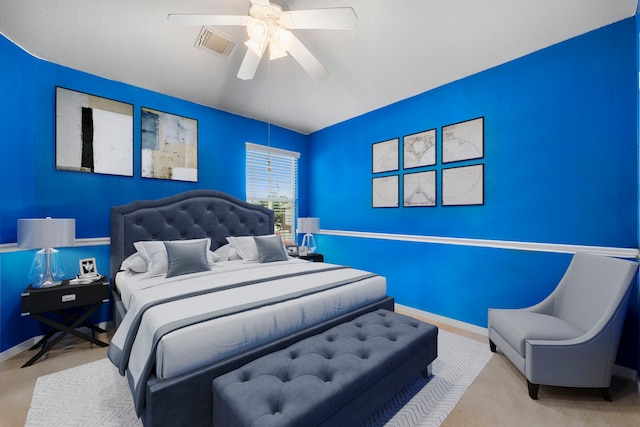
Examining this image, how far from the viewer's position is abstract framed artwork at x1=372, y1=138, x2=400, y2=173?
3855 millimetres

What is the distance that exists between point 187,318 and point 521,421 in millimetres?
2203

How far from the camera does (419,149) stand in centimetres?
358

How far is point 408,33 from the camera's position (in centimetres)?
260

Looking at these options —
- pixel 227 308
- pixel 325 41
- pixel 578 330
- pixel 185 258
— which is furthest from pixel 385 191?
pixel 227 308

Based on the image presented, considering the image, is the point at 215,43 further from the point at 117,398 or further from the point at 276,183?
the point at 117,398

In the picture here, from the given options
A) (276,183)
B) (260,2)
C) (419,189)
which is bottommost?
(419,189)

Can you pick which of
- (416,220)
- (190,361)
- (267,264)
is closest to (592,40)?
(416,220)

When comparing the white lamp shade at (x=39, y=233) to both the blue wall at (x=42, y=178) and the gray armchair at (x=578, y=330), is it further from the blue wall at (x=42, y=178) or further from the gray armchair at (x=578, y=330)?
the gray armchair at (x=578, y=330)

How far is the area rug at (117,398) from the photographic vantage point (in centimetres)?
174

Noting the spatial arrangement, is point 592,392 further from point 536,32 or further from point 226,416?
point 536,32

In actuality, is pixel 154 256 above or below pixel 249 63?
below

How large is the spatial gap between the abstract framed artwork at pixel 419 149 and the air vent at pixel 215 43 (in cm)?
241

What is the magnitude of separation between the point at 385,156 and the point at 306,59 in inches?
79.9

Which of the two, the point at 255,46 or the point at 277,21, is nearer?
the point at 277,21
